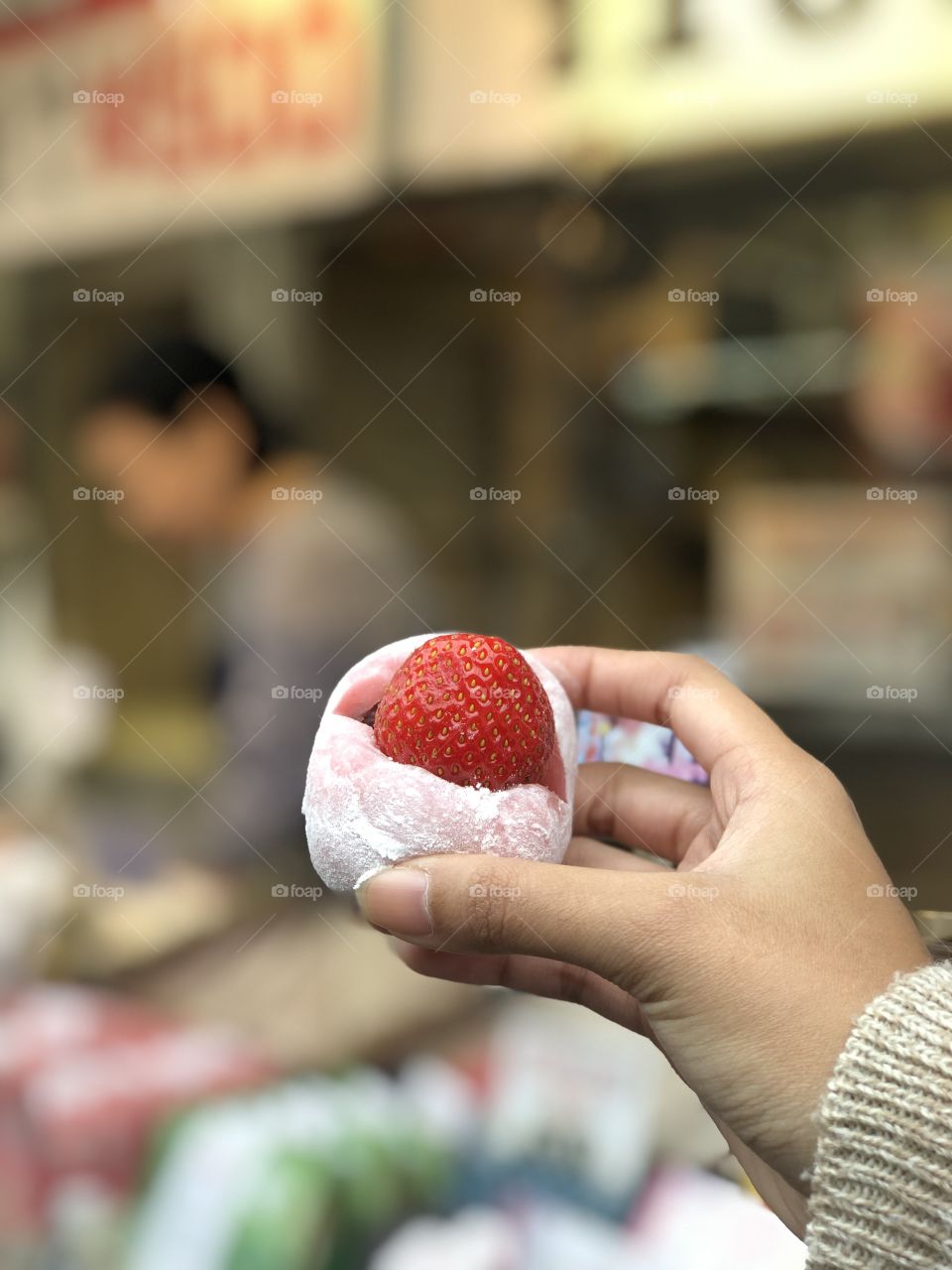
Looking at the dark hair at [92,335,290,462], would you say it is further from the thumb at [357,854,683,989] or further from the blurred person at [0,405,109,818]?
the thumb at [357,854,683,989]

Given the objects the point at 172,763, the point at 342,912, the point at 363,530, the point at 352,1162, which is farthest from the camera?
the point at 172,763

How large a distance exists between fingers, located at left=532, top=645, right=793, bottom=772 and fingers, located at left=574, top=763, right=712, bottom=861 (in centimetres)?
7

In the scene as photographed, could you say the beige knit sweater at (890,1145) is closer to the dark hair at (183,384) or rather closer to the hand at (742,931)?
the hand at (742,931)

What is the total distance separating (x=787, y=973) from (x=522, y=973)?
357 millimetres

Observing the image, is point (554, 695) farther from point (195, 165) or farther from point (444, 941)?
point (195, 165)

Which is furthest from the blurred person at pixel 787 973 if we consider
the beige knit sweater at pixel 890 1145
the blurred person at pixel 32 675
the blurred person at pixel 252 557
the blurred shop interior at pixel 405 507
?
the blurred person at pixel 32 675

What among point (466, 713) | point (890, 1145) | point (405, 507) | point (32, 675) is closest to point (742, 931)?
point (890, 1145)

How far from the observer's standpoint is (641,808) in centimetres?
109

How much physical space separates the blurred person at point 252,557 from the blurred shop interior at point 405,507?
1cm

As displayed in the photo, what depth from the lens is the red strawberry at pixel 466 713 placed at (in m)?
0.85

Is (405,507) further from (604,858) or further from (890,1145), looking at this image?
(890,1145)

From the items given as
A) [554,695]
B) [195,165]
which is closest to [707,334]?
[195,165]

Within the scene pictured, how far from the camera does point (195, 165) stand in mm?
2473

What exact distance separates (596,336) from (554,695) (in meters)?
1.77
